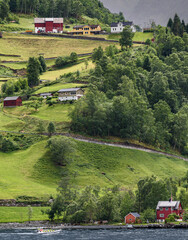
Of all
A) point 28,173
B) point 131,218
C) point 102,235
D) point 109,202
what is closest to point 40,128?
point 28,173

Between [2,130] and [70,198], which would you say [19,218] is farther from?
[2,130]

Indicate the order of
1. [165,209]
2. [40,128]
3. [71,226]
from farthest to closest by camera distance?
[40,128] → [165,209] → [71,226]

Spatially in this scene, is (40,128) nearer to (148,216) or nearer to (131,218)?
(131,218)

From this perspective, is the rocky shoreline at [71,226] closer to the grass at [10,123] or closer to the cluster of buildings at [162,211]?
the cluster of buildings at [162,211]

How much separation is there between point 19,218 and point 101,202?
18840 mm

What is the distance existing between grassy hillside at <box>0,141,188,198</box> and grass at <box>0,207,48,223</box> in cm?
474

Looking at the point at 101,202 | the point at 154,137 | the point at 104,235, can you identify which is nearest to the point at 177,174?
the point at 154,137

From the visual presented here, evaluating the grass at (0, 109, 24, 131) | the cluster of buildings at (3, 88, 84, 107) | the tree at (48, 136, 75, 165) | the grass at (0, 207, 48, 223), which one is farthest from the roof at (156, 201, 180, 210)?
the cluster of buildings at (3, 88, 84, 107)

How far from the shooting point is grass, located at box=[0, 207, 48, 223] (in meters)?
130

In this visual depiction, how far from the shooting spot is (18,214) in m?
133

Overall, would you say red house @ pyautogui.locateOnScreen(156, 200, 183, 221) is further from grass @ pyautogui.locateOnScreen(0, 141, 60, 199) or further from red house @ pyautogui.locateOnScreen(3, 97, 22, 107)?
red house @ pyautogui.locateOnScreen(3, 97, 22, 107)

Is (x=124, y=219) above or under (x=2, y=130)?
under

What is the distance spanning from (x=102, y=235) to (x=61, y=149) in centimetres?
4677

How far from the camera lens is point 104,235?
117 m
